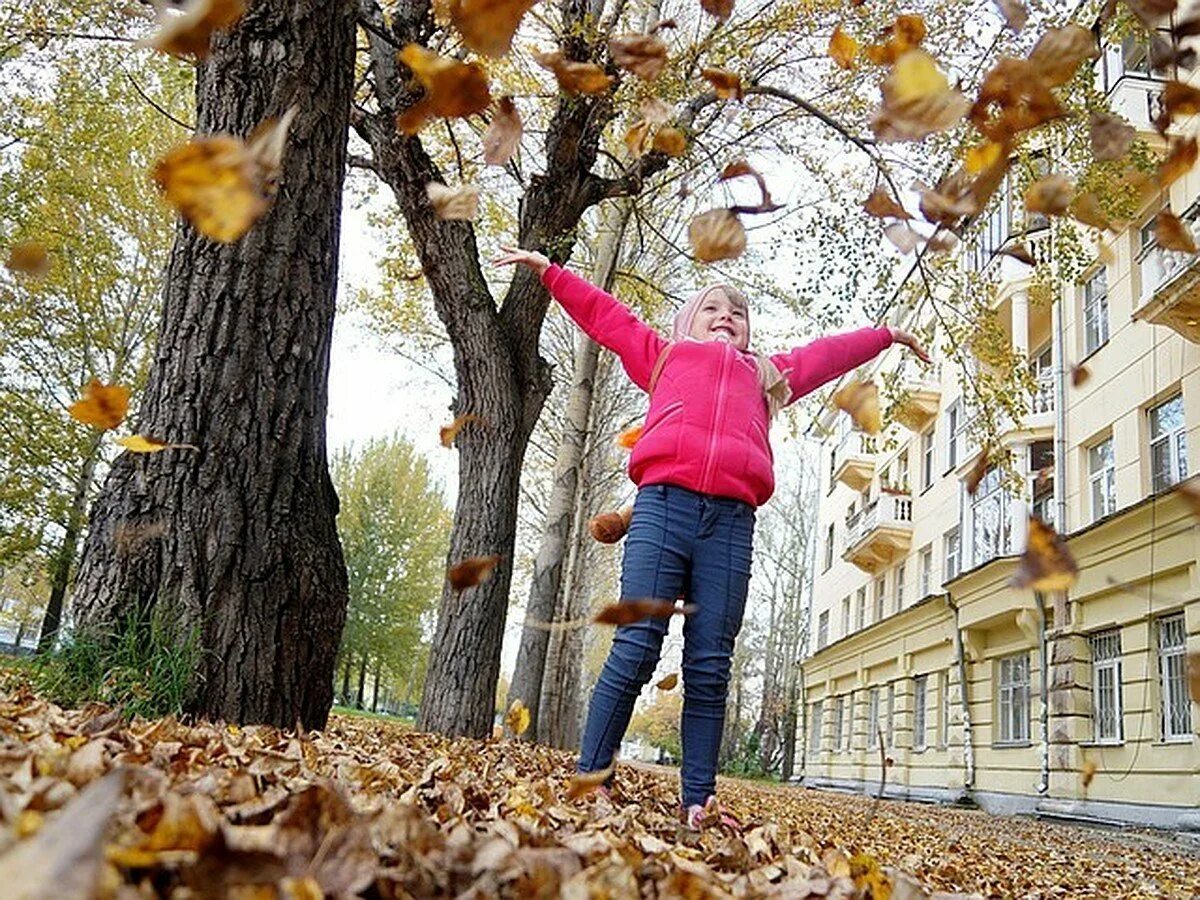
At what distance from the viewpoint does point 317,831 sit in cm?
133

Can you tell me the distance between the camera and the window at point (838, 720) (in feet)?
97.2

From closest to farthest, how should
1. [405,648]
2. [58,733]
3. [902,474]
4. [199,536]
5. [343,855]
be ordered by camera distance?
[343,855], [58,733], [199,536], [902,474], [405,648]

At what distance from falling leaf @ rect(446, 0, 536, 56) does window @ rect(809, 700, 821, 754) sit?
31216 mm

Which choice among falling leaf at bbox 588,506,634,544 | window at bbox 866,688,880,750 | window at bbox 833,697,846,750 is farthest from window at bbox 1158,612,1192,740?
window at bbox 833,697,846,750

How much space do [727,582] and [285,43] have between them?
2361 mm

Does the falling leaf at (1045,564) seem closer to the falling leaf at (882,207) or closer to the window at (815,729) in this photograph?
the falling leaf at (882,207)

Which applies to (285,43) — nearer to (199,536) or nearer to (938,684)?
(199,536)

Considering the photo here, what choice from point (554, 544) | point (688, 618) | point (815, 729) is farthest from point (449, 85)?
point (815, 729)

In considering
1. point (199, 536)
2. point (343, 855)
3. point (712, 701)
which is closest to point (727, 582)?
point (712, 701)

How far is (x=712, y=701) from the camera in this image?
334 cm

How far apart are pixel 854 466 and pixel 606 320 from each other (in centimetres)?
2671

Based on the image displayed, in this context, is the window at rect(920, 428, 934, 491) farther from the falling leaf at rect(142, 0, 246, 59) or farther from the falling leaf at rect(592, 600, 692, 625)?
the falling leaf at rect(142, 0, 246, 59)

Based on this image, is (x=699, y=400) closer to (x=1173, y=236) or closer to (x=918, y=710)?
(x=1173, y=236)

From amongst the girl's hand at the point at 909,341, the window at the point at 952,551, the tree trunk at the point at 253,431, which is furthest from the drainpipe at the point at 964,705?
the tree trunk at the point at 253,431
